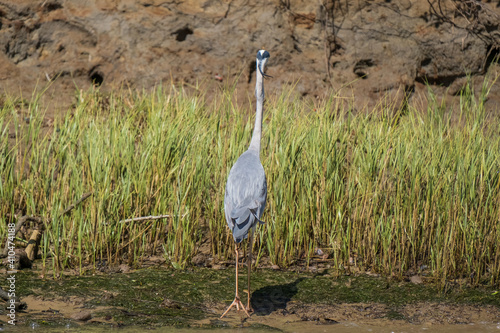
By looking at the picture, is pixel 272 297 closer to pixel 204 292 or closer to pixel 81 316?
pixel 204 292

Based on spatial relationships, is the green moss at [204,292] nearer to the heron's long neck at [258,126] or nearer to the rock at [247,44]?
the heron's long neck at [258,126]

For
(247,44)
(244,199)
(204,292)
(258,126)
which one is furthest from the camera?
(247,44)

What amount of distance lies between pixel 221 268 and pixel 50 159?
5.87ft

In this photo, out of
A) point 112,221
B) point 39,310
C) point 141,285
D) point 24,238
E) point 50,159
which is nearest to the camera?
point 39,310

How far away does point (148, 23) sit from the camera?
7.18 metres

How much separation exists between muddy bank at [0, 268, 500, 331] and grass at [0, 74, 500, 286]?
169 millimetres

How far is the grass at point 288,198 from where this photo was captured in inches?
173

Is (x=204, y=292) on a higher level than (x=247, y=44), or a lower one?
lower

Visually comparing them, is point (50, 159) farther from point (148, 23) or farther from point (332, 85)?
point (332, 85)

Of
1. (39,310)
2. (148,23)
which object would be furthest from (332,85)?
(39,310)

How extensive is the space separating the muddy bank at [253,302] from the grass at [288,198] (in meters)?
0.17

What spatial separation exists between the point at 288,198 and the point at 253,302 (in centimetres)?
88

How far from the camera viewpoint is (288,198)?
4.63 m

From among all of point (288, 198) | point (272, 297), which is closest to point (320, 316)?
point (272, 297)
